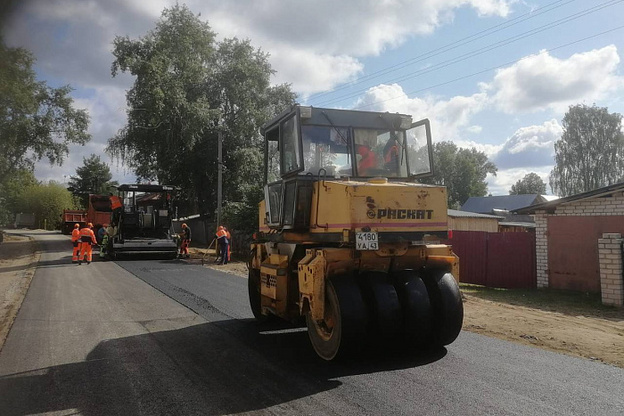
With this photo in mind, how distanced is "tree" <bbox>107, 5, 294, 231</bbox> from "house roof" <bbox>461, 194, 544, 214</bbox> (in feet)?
85.7

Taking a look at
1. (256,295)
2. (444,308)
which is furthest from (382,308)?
(256,295)

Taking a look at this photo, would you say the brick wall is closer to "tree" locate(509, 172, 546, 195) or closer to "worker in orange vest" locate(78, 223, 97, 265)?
"worker in orange vest" locate(78, 223, 97, 265)

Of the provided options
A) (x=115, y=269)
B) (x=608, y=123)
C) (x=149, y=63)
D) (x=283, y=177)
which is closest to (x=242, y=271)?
(x=115, y=269)

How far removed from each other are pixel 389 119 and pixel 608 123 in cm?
5122

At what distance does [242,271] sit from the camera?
15.6 metres

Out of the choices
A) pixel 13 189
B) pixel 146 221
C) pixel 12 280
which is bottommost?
pixel 12 280

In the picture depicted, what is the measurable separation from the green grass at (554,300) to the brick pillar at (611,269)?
0.81ft

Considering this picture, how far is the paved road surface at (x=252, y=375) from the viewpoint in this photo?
3920mm

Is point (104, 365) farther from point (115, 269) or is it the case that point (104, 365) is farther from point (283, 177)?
point (115, 269)

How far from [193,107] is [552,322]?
24502 millimetres

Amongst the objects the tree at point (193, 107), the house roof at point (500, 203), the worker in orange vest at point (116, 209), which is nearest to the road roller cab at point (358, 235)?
the worker in orange vest at point (116, 209)

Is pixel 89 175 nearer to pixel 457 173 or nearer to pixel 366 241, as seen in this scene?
pixel 457 173

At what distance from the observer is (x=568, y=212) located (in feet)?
38.5

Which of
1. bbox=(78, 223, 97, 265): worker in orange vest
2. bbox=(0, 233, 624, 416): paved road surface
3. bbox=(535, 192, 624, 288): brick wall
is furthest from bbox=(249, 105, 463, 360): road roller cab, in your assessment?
bbox=(78, 223, 97, 265): worker in orange vest
